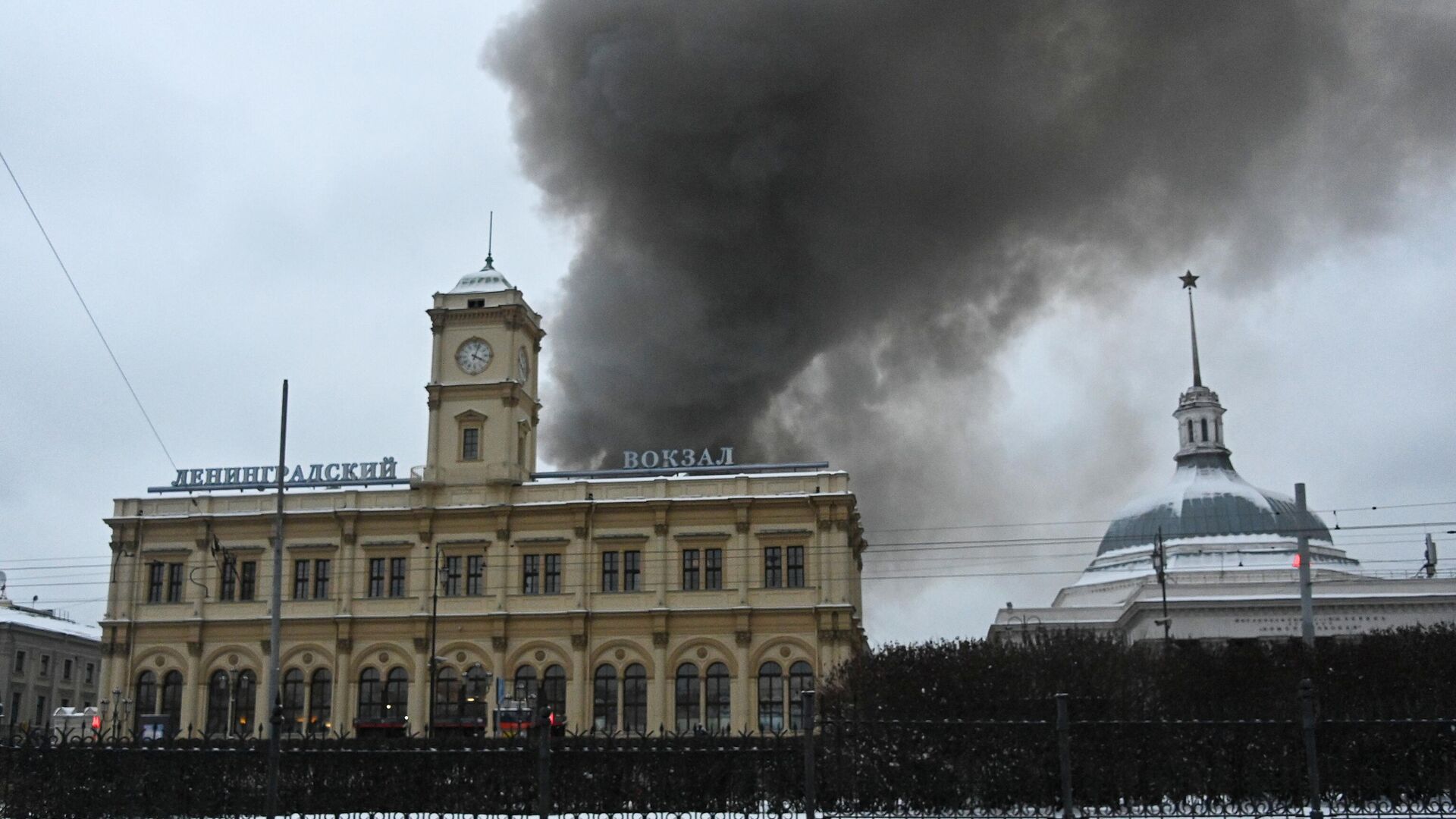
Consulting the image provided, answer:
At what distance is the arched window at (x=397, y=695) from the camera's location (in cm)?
6606

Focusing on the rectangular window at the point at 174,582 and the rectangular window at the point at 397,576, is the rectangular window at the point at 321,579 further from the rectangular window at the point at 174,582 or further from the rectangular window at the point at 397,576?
the rectangular window at the point at 174,582

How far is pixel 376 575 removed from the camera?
68.2 metres

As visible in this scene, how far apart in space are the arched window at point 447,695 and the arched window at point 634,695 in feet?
24.6

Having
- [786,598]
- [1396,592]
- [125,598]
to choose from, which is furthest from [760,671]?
[1396,592]

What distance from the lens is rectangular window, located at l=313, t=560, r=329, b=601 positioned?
68.4m

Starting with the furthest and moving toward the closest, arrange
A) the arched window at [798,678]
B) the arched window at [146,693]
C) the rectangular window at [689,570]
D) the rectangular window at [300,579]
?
the rectangular window at [300,579]
the arched window at [146,693]
the rectangular window at [689,570]
the arched window at [798,678]

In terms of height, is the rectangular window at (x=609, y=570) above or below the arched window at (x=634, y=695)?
above

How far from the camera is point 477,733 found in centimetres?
6400

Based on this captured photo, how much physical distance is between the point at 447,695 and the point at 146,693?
48.6 feet

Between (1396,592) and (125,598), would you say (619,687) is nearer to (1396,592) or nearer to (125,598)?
(125,598)

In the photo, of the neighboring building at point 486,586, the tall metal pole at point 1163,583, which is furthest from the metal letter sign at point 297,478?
the tall metal pole at point 1163,583

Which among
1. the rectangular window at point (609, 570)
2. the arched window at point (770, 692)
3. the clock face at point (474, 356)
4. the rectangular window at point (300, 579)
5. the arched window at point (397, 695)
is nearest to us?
the arched window at point (770, 692)

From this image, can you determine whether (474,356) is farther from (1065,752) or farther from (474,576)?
(1065,752)

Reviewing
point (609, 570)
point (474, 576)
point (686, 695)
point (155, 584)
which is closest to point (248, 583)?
point (155, 584)
